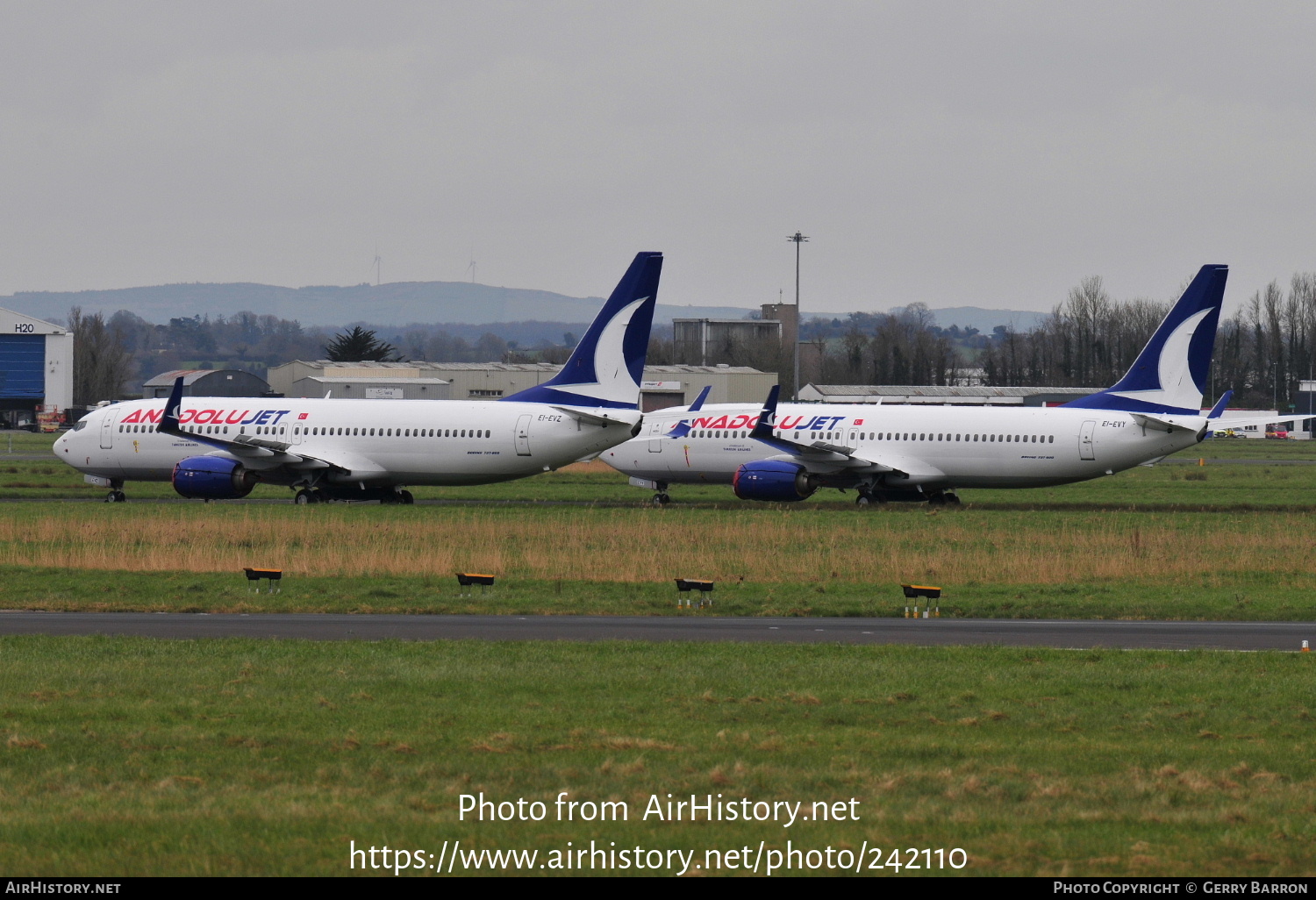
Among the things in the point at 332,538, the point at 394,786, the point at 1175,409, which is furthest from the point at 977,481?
the point at 394,786

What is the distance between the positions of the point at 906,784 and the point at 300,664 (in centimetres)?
932

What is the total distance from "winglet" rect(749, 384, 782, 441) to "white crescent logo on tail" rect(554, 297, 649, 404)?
523cm

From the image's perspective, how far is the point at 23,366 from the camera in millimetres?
166500

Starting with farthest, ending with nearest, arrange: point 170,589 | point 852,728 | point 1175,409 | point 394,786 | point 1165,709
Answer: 1. point 1175,409
2. point 170,589
3. point 1165,709
4. point 852,728
5. point 394,786

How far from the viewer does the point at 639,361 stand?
54.2 m

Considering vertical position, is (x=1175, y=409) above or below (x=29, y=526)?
above

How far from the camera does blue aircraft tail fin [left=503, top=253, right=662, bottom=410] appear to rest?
175 feet

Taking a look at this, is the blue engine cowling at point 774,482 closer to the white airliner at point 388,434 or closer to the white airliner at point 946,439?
the white airliner at point 946,439

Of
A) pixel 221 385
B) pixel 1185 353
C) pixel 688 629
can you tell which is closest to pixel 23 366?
pixel 221 385

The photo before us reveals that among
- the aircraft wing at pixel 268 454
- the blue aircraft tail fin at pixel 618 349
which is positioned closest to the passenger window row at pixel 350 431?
the aircraft wing at pixel 268 454

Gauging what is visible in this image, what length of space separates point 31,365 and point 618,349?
428 ft

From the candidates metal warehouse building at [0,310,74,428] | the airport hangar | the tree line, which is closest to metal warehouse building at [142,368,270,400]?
the airport hangar

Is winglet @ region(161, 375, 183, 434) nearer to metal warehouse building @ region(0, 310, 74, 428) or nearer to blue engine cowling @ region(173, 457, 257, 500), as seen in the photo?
blue engine cowling @ region(173, 457, 257, 500)

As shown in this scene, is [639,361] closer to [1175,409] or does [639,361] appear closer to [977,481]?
[977,481]
